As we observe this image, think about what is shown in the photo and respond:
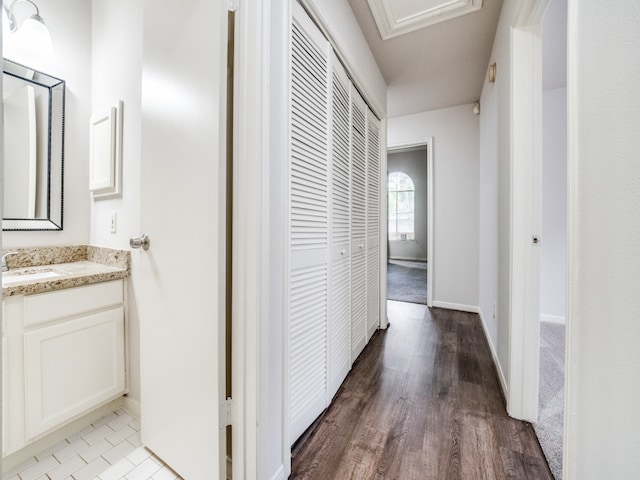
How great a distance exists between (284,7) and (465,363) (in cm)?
241

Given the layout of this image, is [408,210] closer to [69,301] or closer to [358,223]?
[358,223]

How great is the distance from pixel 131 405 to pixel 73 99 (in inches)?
70.1

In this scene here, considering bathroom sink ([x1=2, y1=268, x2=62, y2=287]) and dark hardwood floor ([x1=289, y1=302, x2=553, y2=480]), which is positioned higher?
bathroom sink ([x1=2, y1=268, x2=62, y2=287])

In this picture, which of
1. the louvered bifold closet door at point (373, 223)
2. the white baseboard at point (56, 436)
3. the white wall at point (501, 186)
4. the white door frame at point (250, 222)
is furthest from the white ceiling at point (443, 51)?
the white baseboard at point (56, 436)

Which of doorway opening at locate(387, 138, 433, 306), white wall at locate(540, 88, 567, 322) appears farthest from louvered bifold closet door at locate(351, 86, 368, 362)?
doorway opening at locate(387, 138, 433, 306)

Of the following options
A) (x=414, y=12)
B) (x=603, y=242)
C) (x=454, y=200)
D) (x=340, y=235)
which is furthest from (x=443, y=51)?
(x=603, y=242)

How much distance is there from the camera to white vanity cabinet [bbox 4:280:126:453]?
1231 millimetres

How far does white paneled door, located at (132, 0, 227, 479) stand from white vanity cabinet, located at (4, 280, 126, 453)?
1.17 ft

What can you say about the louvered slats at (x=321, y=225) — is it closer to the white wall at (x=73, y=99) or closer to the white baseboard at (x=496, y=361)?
the white baseboard at (x=496, y=361)

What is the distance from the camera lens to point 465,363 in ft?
7.09

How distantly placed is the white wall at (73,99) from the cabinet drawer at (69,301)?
49 centimetres

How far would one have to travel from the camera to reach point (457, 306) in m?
3.48

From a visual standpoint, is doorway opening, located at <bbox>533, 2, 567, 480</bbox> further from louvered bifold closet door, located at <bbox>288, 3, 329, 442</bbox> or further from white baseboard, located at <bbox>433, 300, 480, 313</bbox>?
louvered bifold closet door, located at <bbox>288, 3, 329, 442</bbox>

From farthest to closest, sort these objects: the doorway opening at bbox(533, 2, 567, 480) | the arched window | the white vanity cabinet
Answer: the arched window < the doorway opening at bbox(533, 2, 567, 480) < the white vanity cabinet
